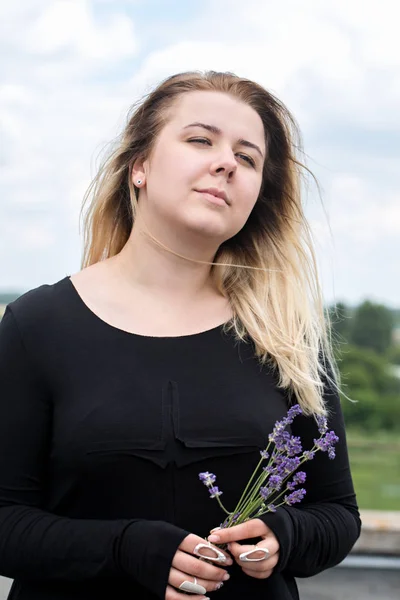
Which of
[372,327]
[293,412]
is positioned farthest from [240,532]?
[372,327]

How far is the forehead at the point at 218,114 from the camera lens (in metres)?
1.96

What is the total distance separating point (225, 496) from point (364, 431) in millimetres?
50338

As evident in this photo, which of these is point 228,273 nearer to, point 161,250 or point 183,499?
point 161,250

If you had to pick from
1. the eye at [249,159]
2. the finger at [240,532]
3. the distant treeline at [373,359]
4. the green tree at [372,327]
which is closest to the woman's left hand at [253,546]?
the finger at [240,532]

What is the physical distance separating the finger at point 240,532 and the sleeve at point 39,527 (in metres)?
0.07

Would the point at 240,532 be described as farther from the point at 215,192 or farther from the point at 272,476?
the point at 215,192

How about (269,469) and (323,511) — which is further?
(323,511)

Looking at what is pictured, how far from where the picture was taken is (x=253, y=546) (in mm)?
1706

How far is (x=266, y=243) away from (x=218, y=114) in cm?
41

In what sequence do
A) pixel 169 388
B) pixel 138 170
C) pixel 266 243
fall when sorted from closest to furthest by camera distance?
pixel 169 388 < pixel 138 170 < pixel 266 243

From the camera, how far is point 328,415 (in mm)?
2018

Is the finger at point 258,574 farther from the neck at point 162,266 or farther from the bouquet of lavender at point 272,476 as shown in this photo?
the neck at point 162,266

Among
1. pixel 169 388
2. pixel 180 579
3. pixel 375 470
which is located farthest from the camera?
pixel 375 470

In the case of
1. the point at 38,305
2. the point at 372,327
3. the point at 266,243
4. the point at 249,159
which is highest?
the point at 372,327
